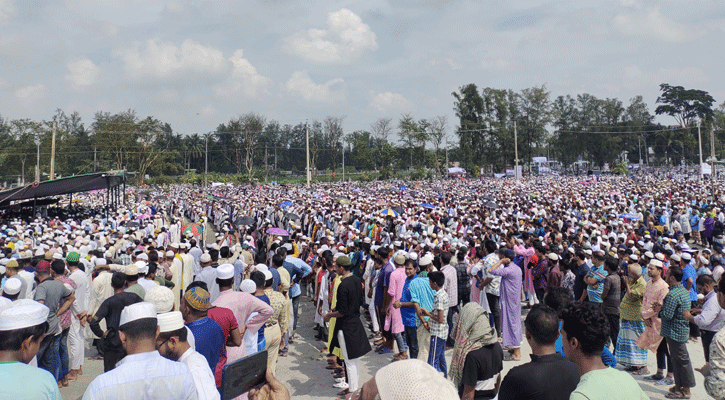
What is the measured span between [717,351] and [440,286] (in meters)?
2.43

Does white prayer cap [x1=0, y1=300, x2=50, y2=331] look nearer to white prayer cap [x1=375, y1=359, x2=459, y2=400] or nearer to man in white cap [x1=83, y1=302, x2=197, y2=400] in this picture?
man in white cap [x1=83, y1=302, x2=197, y2=400]

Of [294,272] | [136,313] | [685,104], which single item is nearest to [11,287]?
[136,313]

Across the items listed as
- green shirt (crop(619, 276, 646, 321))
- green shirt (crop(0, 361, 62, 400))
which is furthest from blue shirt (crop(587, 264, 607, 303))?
green shirt (crop(0, 361, 62, 400))

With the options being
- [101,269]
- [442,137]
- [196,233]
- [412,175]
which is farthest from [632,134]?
[101,269]

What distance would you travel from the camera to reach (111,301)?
4.28 m

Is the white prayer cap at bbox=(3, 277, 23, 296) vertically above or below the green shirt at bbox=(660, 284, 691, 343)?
above

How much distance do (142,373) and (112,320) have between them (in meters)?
2.51

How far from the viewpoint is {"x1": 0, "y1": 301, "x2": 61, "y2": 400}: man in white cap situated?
1939mm

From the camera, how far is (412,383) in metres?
1.47

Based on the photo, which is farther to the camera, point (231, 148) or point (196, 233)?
point (231, 148)

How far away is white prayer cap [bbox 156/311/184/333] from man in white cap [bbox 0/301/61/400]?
0.53 metres

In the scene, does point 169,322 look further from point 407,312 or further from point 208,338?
point 407,312

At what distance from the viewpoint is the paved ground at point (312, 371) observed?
506cm

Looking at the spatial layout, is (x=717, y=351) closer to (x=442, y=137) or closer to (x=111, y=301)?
(x=111, y=301)
